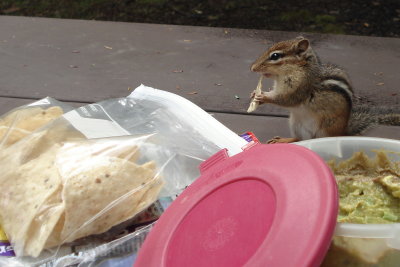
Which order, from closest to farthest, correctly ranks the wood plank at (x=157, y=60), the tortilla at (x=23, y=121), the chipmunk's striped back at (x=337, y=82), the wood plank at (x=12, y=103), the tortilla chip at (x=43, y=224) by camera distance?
the tortilla chip at (x=43, y=224)
the tortilla at (x=23, y=121)
the chipmunk's striped back at (x=337, y=82)
the wood plank at (x=12, y=103)
the wood plank at (x=157, y=60)

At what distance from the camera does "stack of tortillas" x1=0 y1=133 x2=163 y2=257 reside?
3.54 ft

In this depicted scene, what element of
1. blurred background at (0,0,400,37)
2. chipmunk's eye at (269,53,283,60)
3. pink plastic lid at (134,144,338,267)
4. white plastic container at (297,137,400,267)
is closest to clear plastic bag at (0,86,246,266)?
pink plastic lid at (134,144,338,267)

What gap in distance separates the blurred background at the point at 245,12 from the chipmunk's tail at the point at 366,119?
6.37 ft

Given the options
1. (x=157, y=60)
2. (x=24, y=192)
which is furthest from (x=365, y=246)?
(x=157, y=60)

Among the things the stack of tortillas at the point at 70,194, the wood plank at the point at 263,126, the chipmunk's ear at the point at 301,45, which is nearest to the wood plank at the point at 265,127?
the wood plank at the point at 263,126

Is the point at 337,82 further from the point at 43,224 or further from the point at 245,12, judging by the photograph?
the point at 245,12

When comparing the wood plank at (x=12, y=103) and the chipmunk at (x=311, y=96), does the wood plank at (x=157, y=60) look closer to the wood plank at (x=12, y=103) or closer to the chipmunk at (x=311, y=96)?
the wood plank at (x=12, y=103)

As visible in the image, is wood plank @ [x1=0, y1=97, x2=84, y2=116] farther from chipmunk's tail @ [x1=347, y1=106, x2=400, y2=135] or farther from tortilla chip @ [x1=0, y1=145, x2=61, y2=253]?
chipmunk's tail @ [x1=347, y1=106, x2=400, y2=135]

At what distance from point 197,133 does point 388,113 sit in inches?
25.6

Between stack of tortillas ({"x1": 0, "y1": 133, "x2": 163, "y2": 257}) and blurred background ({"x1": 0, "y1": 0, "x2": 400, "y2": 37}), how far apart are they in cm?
259

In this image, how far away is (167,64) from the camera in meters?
2.23

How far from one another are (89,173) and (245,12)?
2.96 meters

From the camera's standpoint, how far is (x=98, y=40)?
2510 millimetres

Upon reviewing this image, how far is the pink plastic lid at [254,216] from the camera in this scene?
0.79m
